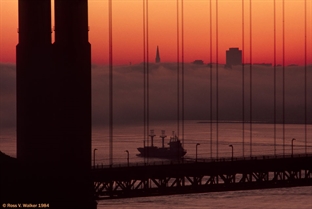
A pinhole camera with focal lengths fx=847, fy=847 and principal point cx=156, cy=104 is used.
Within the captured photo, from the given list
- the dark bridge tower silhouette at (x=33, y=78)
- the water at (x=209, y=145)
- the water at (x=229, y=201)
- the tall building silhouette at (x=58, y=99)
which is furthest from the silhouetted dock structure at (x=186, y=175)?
the water at (x=209, y=145)

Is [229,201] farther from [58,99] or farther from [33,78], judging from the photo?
[58,99]

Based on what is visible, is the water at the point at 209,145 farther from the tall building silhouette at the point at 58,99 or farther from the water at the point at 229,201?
the tall building silhouette at the point at 58,99

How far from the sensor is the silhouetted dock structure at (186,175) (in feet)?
84.5

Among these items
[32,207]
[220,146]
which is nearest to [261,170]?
[32,207]

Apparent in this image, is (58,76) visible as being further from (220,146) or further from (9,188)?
(220,146)

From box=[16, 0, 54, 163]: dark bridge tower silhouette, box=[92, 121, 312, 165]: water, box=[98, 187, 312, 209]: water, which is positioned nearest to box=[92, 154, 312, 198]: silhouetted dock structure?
box=[16, 0, 54, 163]: dark bridge tower silhouette

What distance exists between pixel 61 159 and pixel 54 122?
2.97ft

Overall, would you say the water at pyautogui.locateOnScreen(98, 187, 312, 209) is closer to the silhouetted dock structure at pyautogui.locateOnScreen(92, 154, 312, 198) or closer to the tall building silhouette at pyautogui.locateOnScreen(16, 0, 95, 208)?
the silhouetted dock structure at pyautogui.locateOnScreen(92, 154, 312, 198)

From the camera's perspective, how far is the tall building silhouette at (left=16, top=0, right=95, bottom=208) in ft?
53.1

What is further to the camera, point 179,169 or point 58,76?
point 179,169

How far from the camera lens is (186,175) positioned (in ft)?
90.9

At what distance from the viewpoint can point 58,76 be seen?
16.8 meters

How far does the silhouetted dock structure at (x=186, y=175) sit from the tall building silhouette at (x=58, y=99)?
7657 mm

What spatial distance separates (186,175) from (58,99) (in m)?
11.5
